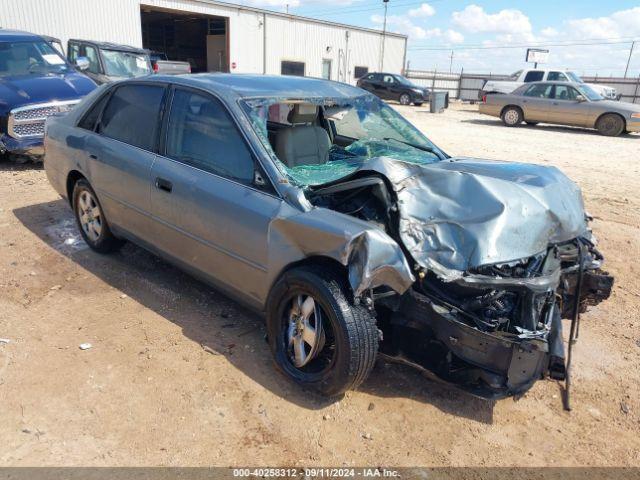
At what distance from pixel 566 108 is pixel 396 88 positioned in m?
10.1

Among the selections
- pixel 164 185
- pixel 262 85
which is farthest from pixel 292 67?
pixel 164 185

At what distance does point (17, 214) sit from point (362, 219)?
4757 mm

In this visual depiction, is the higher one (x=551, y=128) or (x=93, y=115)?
(x=93, y=115)

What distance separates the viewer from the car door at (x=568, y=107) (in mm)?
15188

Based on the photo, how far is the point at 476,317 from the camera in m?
2.60

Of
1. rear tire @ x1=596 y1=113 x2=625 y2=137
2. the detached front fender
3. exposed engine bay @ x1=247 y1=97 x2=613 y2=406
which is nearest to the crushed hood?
exposed engine bay @ x1=247 y1=97 x2=613 y2=406

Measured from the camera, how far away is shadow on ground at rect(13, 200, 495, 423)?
3.00 metres

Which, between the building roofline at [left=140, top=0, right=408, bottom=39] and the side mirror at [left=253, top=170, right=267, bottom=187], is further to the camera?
the building roofline at [left=140, top=0, right=408, bottom=39]

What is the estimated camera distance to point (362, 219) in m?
2.98

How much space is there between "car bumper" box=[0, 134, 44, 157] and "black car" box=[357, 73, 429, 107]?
1851 centimetres

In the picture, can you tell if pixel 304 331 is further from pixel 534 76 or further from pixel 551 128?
pixel 534 76

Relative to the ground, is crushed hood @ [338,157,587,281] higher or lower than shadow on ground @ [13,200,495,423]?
higher

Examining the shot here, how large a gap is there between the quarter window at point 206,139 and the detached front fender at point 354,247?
59 cm

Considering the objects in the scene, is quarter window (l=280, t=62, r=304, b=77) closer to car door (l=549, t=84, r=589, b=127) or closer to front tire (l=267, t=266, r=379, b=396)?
car door (l=549, t=84, r=589, b=127)
